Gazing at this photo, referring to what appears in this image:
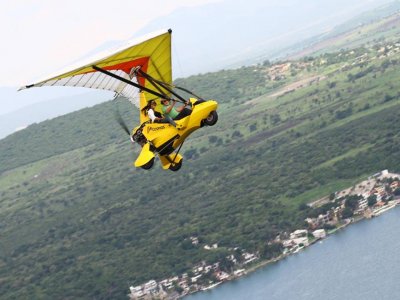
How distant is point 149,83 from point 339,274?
137 metres

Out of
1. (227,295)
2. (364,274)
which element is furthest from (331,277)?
(227,295)

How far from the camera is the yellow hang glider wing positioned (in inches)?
1522

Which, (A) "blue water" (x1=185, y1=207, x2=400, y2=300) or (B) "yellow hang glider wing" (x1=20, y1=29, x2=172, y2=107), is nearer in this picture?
(B) "yellow hang glider wing" (x1=20, y1=29, x2=172, y2=107)

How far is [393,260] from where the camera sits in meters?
169

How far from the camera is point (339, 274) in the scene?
175250 mm

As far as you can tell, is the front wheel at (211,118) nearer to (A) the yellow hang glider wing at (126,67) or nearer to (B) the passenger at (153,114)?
(B) the passenger at (153,114)

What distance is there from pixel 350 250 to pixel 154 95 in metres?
146

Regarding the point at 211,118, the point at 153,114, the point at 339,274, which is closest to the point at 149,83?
the point at 153,114

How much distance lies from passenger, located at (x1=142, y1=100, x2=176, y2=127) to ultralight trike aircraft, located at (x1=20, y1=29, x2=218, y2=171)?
0.17m

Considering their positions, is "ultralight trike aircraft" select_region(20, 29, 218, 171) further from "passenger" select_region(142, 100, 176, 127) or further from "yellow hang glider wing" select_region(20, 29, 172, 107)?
"passenger" select_region(142, 100, 176, 127)

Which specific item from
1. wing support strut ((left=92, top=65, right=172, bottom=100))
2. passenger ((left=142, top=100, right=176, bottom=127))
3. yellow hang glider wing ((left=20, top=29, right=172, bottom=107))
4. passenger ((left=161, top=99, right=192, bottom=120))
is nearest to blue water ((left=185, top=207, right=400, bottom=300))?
yellow hang glider wing ((left=20, top=29, right=172, bottom=107))

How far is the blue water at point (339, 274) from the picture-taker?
161 metres

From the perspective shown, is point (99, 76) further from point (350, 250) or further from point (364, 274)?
point (350, 250)

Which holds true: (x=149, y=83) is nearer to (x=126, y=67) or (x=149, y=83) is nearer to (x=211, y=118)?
(x=126, y=67)
